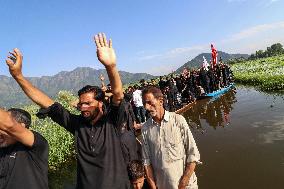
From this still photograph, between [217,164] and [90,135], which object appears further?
[217,164]

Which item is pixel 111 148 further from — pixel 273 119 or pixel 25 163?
pixel 273 119

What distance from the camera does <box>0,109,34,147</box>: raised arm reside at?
3049 millimetres

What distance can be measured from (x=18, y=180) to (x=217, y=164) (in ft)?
21.7

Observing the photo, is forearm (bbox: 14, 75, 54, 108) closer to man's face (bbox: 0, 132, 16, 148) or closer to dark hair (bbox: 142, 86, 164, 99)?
man's face (bbox: 0, 132, 16, 148)

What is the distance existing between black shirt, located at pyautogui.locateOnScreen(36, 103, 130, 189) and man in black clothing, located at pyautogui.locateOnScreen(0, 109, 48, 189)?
1.24 ft

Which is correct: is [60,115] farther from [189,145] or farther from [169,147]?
[189,145]

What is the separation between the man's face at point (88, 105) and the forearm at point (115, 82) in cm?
27

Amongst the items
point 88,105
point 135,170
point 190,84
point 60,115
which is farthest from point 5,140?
point 190,84

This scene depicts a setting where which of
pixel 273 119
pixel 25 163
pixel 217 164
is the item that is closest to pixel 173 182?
pixel 25 163

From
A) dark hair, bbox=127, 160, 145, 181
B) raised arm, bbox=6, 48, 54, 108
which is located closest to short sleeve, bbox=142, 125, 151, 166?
dark hair, bbox=127, 160, 145, 181

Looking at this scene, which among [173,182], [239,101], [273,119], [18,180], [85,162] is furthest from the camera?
[239,101]

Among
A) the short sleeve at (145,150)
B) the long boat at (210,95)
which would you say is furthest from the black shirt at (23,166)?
the long boat at (210,95)

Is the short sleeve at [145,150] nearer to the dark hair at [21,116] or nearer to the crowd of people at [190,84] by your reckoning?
the dark hair at [21,116]

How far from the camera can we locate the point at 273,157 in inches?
343
